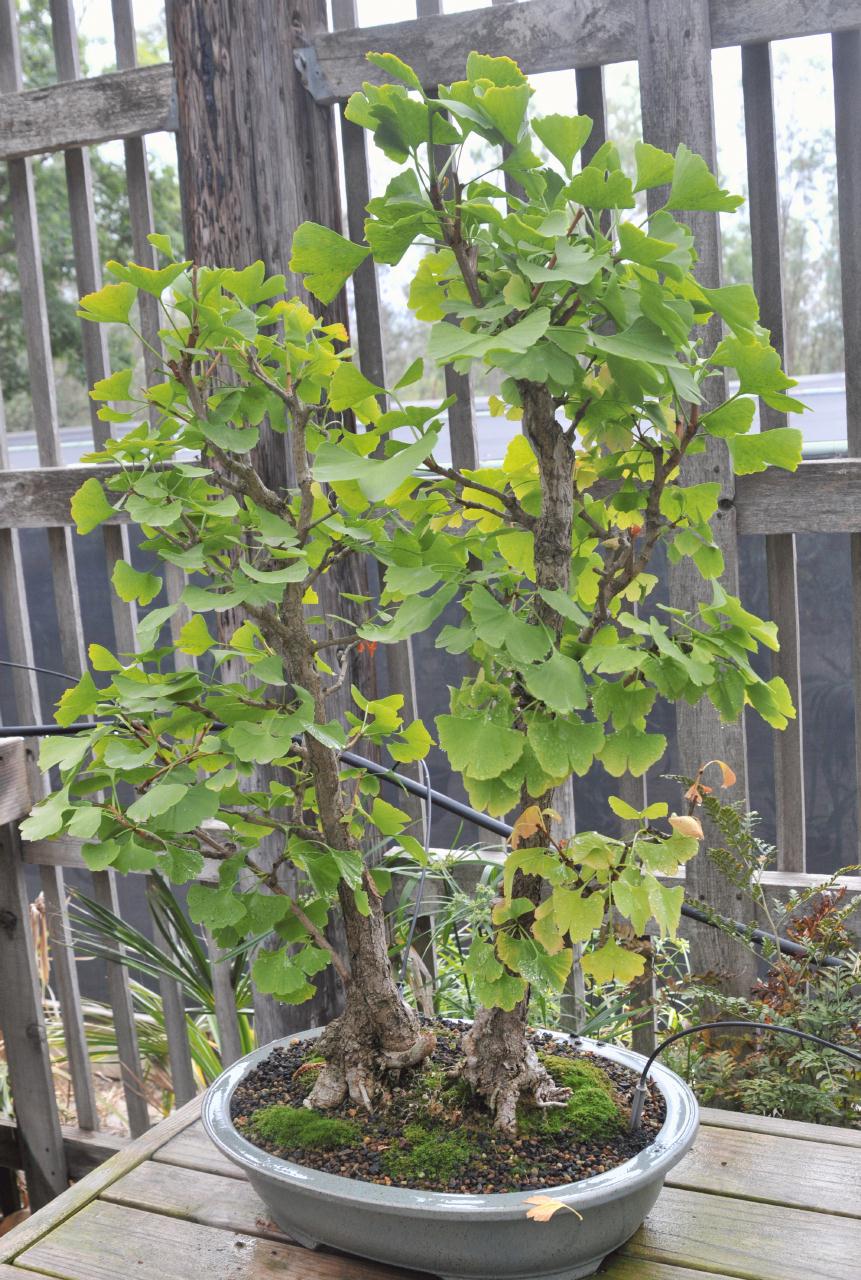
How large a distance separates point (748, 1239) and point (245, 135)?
1.41 metres

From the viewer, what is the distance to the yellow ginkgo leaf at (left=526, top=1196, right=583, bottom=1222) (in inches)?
31.0

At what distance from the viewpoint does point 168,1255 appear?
37.1 inches

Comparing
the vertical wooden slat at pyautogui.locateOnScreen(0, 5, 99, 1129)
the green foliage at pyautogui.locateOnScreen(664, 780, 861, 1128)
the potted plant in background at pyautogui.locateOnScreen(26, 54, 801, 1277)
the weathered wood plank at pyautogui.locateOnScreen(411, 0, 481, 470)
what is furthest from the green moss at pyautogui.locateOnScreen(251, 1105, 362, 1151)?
the vertical wooden slat at pyautogui.locateOnScreen(0, 5, 99, 1129)

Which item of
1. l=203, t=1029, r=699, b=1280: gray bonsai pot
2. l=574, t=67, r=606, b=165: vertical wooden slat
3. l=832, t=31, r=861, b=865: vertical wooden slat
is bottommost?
l=203, t=1029, r=699, b=1280: gray bonsai pot

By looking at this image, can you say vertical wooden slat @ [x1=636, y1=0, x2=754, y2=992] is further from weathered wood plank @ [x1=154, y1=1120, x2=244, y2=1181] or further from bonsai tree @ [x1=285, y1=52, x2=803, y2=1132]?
weathered wood plank @ [x1=154, y1=1120, x2=244, y2=1181]

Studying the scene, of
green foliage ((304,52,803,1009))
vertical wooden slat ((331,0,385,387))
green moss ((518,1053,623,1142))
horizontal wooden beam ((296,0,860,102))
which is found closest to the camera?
green foliage ((304,52,803,1009))

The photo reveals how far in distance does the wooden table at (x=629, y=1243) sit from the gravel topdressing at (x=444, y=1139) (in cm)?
6

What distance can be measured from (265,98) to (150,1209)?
135 cm

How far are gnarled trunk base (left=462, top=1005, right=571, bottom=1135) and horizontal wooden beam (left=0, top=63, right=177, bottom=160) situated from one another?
137cm

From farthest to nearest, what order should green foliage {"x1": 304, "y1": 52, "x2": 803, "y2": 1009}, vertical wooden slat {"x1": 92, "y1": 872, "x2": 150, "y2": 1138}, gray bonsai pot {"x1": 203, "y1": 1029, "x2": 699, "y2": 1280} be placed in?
vertical wooden slat {"x1": 92, "y1": 872, "x2": 150, "y2": 1138}
gray bonsai pot {"x1": 203, "y1": 1029, "x2": 699, "y2": 1280}
green foliage {"x1": 304, "y1": 52, "x2": 803, "y2": 1009}

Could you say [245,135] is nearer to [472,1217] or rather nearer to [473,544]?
[473,544]

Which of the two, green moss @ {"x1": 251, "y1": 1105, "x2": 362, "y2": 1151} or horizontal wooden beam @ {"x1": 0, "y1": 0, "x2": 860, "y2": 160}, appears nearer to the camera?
Answer: green moss @ {"x1": 251, "y1": 1105, "x2": 362, "y2": 1151}

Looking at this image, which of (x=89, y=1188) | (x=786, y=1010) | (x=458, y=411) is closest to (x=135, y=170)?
(x=458, y=411)

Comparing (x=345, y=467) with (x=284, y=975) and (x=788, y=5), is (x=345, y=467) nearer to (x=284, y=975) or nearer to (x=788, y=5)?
(x=284, y=975)
